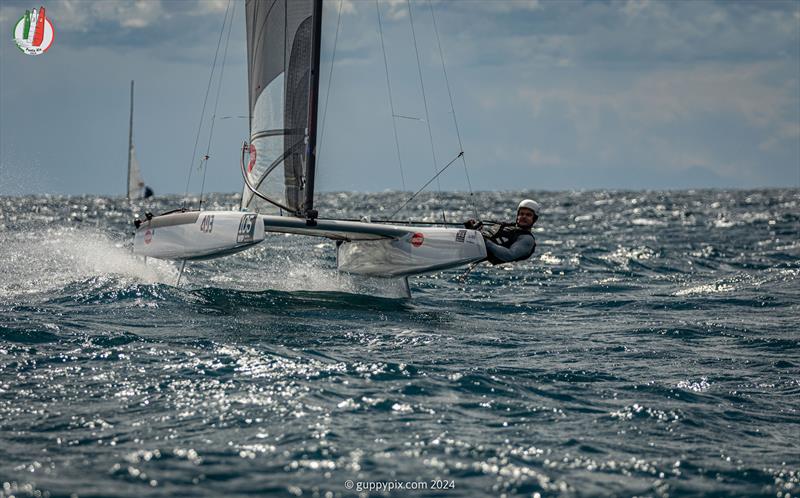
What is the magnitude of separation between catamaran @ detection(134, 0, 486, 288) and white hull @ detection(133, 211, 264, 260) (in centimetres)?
1

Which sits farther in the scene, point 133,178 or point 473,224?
point 133,178

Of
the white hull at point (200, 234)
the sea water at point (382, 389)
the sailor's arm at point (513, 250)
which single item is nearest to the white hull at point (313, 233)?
the white hull at point (200, 234)

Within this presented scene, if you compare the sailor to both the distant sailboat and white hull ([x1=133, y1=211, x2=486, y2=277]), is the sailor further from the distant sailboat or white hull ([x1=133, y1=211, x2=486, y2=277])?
the distant sailboat

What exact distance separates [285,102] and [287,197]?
1.12 m

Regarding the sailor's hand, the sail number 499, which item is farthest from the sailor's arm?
the sail number 499

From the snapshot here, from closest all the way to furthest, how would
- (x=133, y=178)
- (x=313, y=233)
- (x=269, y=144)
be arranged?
(x=313, y=233), (x=269, y=144), (x=133, y=178)

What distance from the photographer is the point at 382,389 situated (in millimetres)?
6117

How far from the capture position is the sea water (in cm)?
458

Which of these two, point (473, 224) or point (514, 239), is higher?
point (473, 224)

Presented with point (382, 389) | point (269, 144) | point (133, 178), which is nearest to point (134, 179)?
point (133, 178)

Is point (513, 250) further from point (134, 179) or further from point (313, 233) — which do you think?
point (134, 179)

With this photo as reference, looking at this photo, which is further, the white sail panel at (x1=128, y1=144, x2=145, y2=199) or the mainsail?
the white sail panel at (x1=128, y1=144, x2=145, y2=199)

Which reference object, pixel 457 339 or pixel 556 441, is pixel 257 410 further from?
pixel 457 339

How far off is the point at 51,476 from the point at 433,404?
2.35 metres
